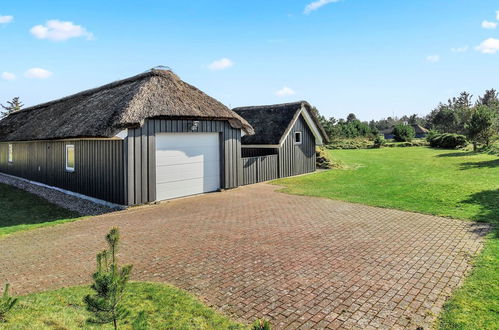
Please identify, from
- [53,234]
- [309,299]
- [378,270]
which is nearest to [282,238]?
[378,270]

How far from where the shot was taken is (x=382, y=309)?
4691mm

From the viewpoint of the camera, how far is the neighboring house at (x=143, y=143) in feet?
38.1

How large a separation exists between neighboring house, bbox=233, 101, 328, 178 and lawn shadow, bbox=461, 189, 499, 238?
32.3 ft

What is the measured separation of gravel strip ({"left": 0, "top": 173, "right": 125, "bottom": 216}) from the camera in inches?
463

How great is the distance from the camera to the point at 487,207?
10.8m

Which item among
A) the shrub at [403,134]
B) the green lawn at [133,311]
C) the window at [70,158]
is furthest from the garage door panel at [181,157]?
the shrub at [403,134]

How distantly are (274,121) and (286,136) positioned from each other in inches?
58.2

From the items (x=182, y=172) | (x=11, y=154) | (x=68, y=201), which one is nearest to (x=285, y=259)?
(x=182, y=172)

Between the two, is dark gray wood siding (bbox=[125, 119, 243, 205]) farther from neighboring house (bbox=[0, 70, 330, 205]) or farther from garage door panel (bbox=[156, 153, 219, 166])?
garage door panel (bbox=[156, 153, 219, 166])

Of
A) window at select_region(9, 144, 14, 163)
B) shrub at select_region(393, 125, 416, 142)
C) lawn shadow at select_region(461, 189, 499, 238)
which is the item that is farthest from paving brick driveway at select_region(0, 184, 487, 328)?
shrub at select_region(393, 125, 416, 142)

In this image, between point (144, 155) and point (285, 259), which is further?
point (144, 155)

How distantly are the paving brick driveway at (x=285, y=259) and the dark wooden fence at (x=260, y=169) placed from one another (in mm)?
6132

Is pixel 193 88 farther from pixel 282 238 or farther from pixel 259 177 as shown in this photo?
pixel 282 238

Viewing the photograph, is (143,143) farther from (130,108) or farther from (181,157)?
(181,157)
